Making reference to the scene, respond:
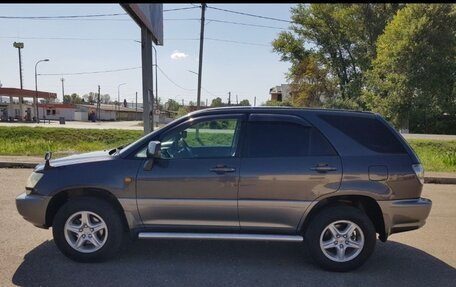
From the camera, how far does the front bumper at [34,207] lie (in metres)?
4.41

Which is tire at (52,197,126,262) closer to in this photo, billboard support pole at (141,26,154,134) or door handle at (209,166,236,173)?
door handle at (209,166,236,173)

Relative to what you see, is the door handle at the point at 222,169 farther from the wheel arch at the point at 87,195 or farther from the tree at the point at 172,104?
the tree at the point at 172,104

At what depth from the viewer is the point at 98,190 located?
4441 millimetres

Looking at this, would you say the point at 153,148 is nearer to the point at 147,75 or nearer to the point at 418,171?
the point at 418,171

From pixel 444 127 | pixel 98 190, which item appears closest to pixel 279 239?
pixel 98 190

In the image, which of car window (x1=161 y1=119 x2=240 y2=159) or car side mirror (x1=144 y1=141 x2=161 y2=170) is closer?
car side mirror (x1=144 y1=141 x2=161 y2=170)

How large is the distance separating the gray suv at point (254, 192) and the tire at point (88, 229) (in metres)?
0.01

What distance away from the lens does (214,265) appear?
4484 millimetres

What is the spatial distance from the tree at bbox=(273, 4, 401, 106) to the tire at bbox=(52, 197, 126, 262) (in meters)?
38.0

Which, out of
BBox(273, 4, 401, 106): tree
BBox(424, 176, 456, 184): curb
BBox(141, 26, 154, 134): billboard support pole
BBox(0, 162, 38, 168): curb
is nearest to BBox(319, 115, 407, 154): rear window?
BBox(424, 176, 456, 184): curb

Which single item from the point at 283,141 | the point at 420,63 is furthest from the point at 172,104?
the point at 283,141

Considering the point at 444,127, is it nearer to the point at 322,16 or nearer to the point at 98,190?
the point at 322,16

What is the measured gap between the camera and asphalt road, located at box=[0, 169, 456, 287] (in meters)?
4.07

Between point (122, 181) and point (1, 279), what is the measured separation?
1.50 meters
